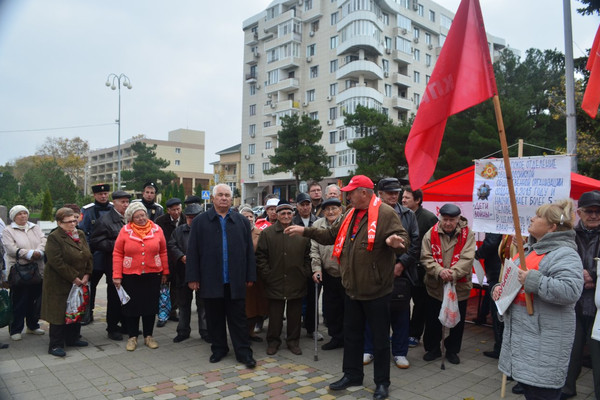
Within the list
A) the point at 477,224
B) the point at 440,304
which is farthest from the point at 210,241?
the point at 477,224

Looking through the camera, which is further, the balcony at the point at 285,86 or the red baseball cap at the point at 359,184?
the balcony at the point at 285,86

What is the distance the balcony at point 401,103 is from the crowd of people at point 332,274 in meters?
45.2

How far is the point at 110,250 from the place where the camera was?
672 cm

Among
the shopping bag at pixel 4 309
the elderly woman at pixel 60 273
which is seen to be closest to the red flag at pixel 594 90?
the elderly woman at pixel 60 273

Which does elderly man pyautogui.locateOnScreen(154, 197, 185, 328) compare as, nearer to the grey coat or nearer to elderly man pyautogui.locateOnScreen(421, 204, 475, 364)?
elderly man pyautogui.locateOnScreen(421, 204, 475, 364)

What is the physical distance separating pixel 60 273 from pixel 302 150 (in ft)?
109

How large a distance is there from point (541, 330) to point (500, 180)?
3.29 meters

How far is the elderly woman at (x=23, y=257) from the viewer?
20.8ft

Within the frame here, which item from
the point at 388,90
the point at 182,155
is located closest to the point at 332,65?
the point at 388,90

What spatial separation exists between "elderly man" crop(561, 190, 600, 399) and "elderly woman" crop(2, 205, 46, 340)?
→ 6.75 m

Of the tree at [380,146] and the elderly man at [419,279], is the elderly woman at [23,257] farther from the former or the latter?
the tree at [380,146]

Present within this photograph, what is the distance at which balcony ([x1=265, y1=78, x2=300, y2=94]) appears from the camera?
175 ft

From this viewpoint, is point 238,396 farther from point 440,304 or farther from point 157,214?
point 157,214

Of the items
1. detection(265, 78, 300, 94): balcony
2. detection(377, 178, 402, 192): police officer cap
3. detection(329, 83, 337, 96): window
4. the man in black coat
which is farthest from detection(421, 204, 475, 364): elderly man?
detection(265, 78, 300, 94): balcony
